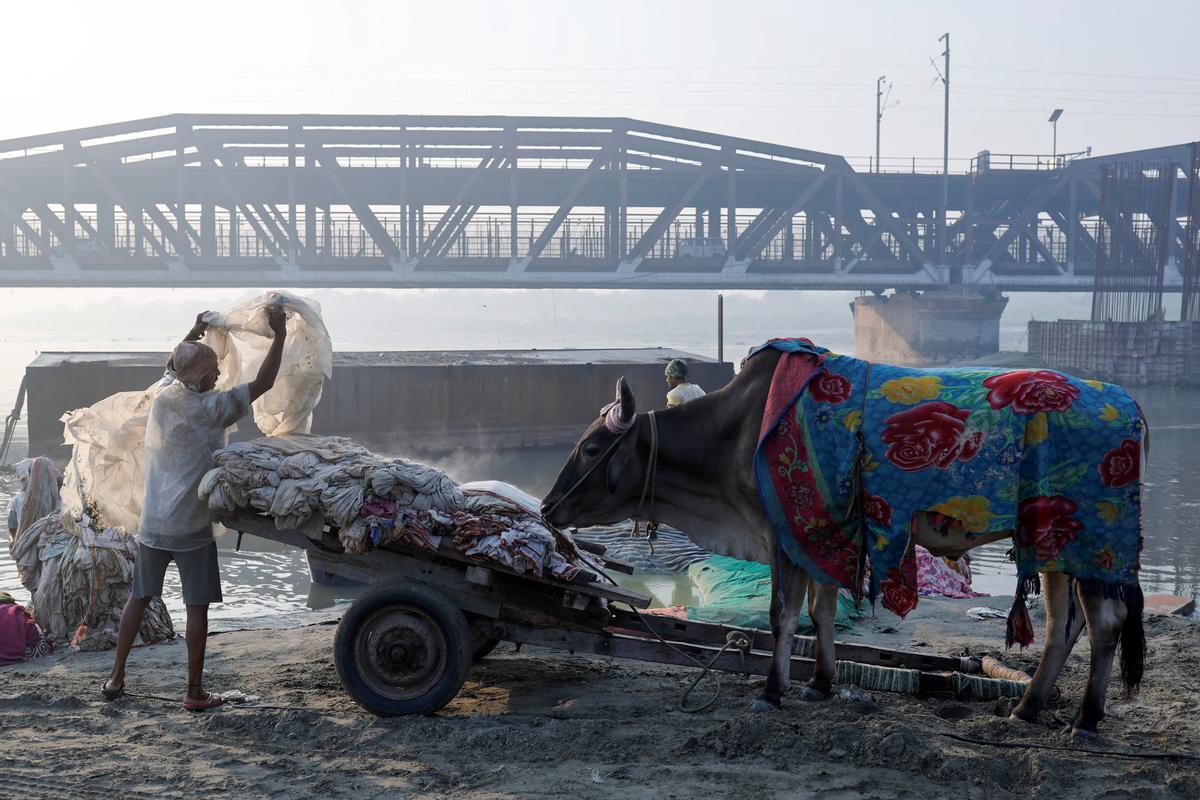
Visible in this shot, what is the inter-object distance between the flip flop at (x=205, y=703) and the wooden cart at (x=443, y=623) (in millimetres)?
702

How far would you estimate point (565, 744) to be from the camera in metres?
5.03

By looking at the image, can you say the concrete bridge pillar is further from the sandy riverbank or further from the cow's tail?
the sandy riverbank

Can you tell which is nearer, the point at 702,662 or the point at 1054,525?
the point at 1054,525

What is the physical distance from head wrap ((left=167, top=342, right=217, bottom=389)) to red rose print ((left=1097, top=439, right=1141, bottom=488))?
4235 millimetres

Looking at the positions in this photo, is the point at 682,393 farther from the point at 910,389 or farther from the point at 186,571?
the point at 186,571

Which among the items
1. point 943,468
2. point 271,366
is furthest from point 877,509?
point 271,366

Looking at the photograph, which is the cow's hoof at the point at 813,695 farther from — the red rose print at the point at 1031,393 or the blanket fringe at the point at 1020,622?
the red rose print at the point at 1031,393

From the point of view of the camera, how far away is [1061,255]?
6372 centimetres

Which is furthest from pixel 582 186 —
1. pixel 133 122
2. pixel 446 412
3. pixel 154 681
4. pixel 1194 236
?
pixel 154 681

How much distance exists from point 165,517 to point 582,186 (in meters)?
49.3

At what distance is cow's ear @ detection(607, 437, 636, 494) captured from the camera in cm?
587

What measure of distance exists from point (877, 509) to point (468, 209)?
1917 inches

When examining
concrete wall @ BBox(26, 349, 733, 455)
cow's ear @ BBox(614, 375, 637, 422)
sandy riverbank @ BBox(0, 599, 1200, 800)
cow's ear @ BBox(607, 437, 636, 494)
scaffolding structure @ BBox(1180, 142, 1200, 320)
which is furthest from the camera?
scaffolding structure @ BBox(1180, 142, 1200, 320)

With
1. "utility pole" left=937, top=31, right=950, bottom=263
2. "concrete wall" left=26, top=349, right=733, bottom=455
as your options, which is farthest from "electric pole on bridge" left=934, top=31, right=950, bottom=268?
"concrete wall" left=26, top=349, right=733, bottom=455
